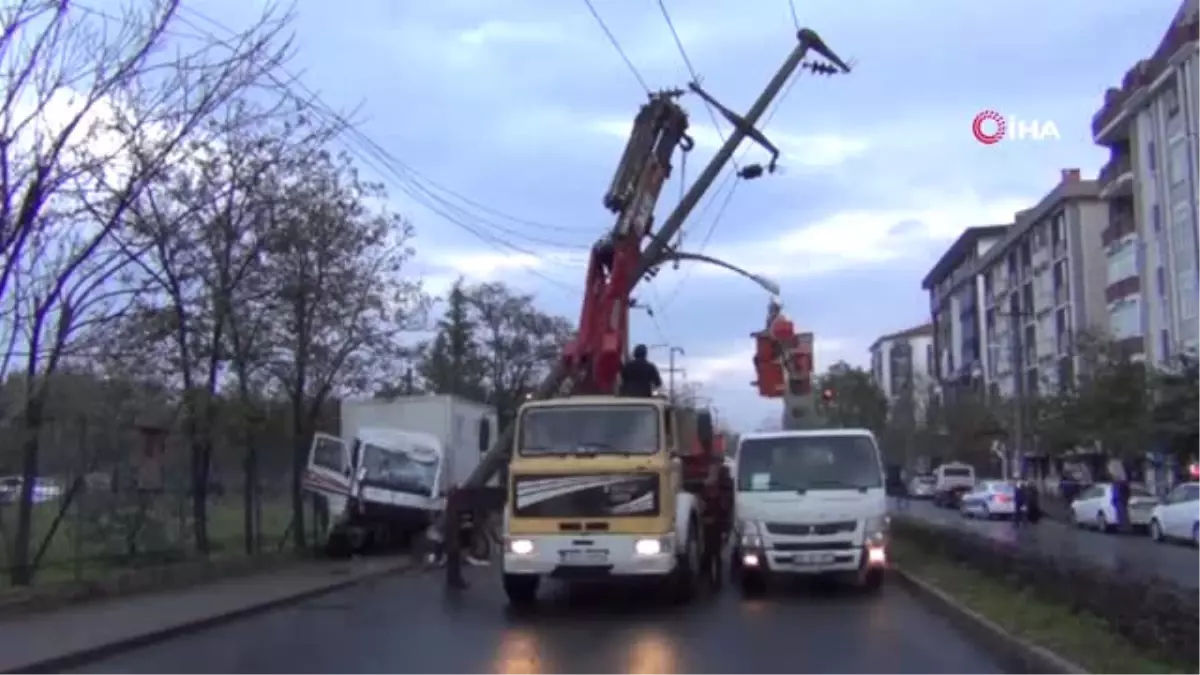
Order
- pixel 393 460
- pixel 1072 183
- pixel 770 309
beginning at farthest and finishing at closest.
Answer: pixel 1072 183
pixel 770 309
pixel 393 460

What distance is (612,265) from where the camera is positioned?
25.1 metres

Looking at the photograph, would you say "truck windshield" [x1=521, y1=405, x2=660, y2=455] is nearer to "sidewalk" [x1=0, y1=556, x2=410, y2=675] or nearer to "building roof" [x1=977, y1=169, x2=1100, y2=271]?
"sidewalk" [x1=0, y1=556, x2=410, y2=675]

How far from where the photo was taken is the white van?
69.0ft

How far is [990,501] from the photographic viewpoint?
5766cm

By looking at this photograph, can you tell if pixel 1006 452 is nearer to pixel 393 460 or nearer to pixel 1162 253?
pixel 1162 253

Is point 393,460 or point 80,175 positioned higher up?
point 80,175

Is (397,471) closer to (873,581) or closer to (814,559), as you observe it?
(873,581)

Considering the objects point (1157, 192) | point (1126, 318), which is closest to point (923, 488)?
point (1126, 318)

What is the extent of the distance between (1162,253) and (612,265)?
41.7 metres

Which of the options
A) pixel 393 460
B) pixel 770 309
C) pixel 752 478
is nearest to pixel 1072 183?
pixel 770 309

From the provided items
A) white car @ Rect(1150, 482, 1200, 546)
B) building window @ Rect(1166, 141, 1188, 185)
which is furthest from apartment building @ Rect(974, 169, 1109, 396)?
white car @ Rect(1150, 482, 1200, 546)

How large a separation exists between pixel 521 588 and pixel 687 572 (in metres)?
2.26

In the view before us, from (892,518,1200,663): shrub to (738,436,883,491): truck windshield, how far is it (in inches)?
76.7

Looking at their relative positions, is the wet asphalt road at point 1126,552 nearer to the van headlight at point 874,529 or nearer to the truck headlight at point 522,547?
the van headlight at point 874,529
